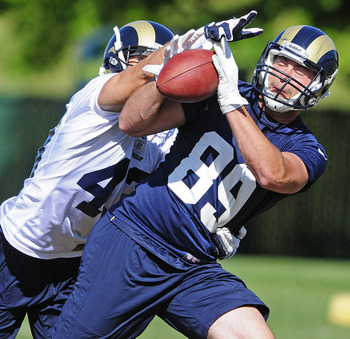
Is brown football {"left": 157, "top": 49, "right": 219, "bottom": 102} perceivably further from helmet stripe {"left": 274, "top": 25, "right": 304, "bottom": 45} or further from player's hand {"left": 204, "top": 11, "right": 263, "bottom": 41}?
helmet stripe {"left": 274, "top": 25, "right": 304, "bottom": 45}

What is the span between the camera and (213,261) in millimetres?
3723

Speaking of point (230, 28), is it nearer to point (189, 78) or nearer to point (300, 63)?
point (189, 78)

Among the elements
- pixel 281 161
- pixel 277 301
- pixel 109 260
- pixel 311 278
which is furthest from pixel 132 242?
pixel 311 278

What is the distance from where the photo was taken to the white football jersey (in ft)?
12.6

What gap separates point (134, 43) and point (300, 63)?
36.9 inches

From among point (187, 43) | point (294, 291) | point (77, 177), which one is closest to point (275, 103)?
point (187, 43)

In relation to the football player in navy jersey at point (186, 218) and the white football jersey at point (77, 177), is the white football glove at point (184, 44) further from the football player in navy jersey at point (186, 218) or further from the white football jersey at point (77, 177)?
the white football jersey at point (77, 177)

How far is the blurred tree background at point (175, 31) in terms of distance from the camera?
36.9 feet

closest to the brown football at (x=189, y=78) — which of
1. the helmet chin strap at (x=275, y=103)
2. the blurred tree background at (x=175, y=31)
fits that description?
Answer: the helmet chin strap at (x=275, y=103)

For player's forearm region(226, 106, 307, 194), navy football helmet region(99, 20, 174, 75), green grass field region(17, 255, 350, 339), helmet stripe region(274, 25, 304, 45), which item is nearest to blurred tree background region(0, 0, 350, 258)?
green grass field region(17, 255, 350, 339)

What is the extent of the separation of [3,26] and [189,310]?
40.5 feet

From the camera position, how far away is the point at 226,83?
11.0 feet

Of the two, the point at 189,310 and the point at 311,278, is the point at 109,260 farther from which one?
the point at 311,278

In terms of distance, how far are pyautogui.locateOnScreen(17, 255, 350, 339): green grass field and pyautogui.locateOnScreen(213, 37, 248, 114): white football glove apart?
2.94 metres
